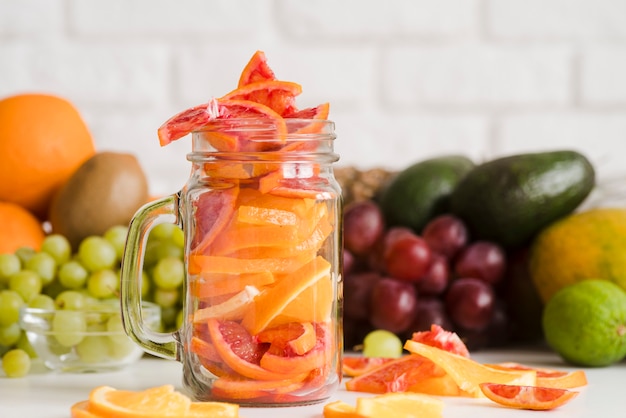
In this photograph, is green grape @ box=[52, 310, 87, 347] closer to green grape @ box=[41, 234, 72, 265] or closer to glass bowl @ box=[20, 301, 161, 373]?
glass bowl @ box=[20, 301, 161, 373]

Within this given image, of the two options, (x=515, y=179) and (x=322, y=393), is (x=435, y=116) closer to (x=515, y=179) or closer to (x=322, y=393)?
(x=515, y=179)

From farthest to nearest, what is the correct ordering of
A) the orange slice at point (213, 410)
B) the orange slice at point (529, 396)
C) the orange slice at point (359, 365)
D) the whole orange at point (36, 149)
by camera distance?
the whole orange at point (36, 149)
the orange slice at point (359, 365)
the orange slice at point (529, 396)
the orange slice at point (213, 410)

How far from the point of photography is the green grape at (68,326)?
98cm

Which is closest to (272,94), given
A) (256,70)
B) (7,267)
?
(256,70)

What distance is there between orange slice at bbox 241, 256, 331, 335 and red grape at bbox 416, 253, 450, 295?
44cm

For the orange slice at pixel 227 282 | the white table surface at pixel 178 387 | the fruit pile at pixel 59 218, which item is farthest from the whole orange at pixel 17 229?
the orange slice at pixel 227 282

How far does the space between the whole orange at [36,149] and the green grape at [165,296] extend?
296mm

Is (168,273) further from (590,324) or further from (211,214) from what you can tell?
(590,324)

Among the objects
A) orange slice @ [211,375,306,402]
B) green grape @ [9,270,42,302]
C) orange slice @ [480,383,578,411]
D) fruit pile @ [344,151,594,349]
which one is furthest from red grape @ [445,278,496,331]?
green grape @ [9,270,42,302]

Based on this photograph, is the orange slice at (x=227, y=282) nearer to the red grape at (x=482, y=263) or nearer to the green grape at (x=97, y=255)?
the green grape at (x=97, y=255)

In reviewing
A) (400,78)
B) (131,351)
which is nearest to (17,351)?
(131,351)

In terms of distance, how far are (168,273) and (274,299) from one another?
1.17 feet

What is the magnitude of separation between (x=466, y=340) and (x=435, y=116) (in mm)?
688

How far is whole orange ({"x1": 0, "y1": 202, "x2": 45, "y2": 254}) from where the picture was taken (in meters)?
1.22
